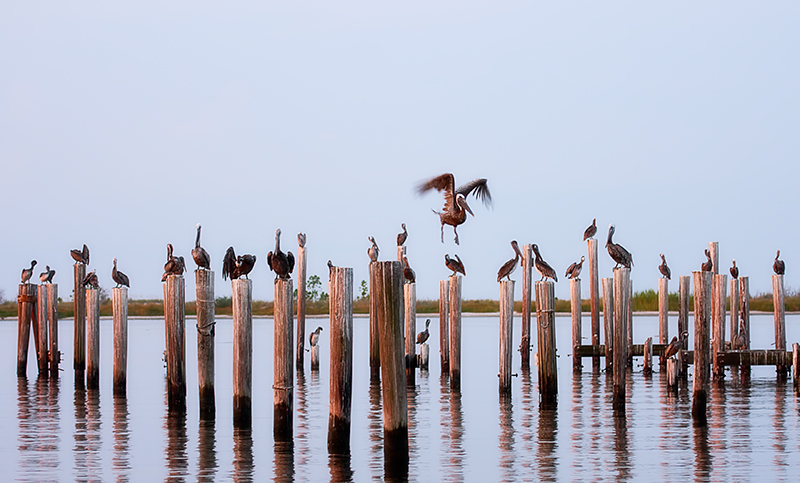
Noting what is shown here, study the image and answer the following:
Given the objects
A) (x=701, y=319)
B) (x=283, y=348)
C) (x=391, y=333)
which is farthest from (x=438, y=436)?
(x=391, y=333)

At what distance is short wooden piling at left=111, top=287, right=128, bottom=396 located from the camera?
15.4m

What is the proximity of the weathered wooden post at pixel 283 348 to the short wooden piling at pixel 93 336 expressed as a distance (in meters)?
6.67

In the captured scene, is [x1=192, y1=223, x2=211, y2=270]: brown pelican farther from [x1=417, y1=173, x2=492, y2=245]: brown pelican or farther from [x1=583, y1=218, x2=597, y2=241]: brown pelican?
[x1=583, y1=218, x2=597, y2=241]: brown pelican

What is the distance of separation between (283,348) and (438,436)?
3.05 meters

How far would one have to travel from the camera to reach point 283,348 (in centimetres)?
1056

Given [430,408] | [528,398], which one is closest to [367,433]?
[430,408]

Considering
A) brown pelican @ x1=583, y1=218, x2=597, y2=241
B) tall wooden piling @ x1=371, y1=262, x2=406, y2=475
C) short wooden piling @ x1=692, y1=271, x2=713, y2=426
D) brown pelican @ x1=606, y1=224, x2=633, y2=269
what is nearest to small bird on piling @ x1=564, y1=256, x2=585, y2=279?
brown pelican @ x1=583, y1=218, x2=597, y2=241

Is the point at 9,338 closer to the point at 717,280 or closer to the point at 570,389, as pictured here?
the point at 570,389

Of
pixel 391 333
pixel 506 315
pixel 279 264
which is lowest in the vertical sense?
pixel 506 315

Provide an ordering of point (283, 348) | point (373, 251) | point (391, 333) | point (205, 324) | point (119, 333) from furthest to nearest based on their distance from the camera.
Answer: point (373, 251), point (119, 333), point (205, 324), point (283, 348), point (391, 333)

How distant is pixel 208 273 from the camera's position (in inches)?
480

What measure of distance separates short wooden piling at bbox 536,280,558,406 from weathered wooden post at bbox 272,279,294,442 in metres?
4.37

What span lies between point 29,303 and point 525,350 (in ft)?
33.1

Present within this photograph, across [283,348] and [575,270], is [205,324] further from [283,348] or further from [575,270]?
[575,270]
